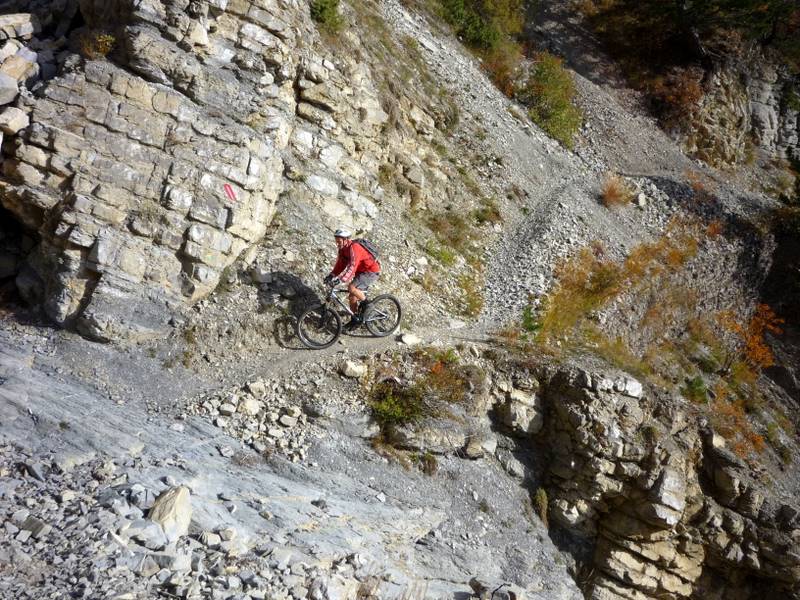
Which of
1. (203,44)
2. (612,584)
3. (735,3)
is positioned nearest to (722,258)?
(735,3)

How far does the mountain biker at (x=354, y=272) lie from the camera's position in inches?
454

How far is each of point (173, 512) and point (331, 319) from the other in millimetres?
5484

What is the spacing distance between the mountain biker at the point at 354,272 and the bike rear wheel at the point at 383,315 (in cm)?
21

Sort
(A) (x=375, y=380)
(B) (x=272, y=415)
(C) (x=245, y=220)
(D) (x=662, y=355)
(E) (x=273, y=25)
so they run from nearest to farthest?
(B) (x=272, y=415), (A) (x=375, y=380), (C) (x=245, y=220), (E) (x=273, y=25), (D) (x=662, y=355)

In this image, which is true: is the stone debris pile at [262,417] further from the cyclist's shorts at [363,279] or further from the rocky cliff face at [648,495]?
the rocky cliff face at [648,495]

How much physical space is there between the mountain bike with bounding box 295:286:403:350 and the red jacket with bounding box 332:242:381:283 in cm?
44

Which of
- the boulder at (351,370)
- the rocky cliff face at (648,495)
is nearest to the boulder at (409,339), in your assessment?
the boulder at (351,370)

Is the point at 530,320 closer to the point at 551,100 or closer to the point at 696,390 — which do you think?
the point at 696,390

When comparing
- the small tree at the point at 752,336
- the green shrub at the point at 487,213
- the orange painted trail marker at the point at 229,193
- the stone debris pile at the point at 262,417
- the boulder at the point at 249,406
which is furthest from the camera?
the small tree at the point at 752,336

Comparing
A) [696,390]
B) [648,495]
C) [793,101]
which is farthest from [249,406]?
[793,101]

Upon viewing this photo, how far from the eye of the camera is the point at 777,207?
79.0ft

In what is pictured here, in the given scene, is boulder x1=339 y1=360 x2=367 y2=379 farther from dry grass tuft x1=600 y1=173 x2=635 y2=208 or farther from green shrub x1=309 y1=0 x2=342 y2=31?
dry grass tuft x1=600 y1=173 x2=635 y2=208

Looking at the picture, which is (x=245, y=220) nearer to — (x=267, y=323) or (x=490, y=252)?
(x=267, y=323)

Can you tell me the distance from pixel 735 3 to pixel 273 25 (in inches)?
875
